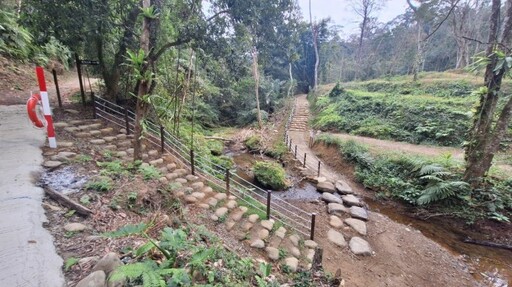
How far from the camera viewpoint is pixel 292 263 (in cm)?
403

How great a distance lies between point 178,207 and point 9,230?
6.15ft

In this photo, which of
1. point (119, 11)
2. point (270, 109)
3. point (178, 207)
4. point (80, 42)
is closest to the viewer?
point (178, 207)

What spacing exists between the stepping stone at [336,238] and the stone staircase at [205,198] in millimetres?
771

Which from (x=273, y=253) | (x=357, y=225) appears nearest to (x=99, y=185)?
(x=273, y=253)

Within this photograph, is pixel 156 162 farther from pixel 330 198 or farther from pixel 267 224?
pixel 330 198

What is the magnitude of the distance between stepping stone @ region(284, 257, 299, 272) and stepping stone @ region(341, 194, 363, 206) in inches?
142

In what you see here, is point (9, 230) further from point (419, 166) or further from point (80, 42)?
point (419, 166)

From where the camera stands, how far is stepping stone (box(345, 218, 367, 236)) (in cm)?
586

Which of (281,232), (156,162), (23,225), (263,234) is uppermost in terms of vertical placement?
(23,225)

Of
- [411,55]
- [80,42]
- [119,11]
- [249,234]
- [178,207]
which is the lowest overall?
[249,234]

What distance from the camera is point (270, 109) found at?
20406 mm

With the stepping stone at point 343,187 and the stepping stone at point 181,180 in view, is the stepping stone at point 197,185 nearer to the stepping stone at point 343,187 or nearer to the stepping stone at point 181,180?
the stepping stone at point 181,180

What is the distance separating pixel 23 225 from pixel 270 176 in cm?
652

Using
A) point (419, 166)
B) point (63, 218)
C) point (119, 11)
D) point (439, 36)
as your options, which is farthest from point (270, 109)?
point (439, 36)
